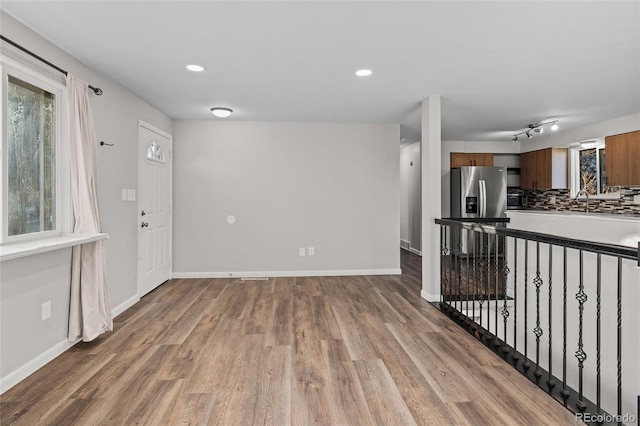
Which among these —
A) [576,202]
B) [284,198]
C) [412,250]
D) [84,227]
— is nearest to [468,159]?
[576,202]

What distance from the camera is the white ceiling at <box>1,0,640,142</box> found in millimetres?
2312

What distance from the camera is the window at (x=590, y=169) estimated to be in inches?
240

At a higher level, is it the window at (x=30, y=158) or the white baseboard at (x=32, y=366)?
the window at (x=30, y=158)

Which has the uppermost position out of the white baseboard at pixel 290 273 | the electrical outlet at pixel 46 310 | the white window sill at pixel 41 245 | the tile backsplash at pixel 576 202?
the tile backsplash at pixel 576 202

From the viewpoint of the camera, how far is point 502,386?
225cm

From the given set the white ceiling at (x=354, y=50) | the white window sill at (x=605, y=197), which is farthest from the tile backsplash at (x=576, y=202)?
the white ceiling at (x=354, y=50)

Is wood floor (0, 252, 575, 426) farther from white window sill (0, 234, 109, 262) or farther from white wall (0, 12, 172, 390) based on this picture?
white window sill (0, 234, 109, 262)

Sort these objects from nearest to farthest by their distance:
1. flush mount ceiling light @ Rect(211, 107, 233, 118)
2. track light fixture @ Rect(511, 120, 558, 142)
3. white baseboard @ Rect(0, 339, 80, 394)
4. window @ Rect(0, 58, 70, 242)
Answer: white baseboard @ Rect(0, 339, 80, 394) < window @ Rect(0, 58, 70, 242) < flush mount ceiling light @ Rect(211, 107, 233, 118) < track light fixture @ Rect(511, 120, 558, 142)

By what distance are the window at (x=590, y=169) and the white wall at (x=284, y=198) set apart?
3674 millimetres

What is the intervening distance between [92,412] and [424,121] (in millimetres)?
4212

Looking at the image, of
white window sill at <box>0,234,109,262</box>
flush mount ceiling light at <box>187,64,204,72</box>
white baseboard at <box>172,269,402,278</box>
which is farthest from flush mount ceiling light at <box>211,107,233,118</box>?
white baseboard at <box>172,269,402,278</box>

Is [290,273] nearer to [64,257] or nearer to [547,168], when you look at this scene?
[64,257]

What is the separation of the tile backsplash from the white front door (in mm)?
7150

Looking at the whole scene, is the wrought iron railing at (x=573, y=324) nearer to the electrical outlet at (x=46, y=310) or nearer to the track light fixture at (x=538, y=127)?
the track light fixture at (x=538, y=127)
